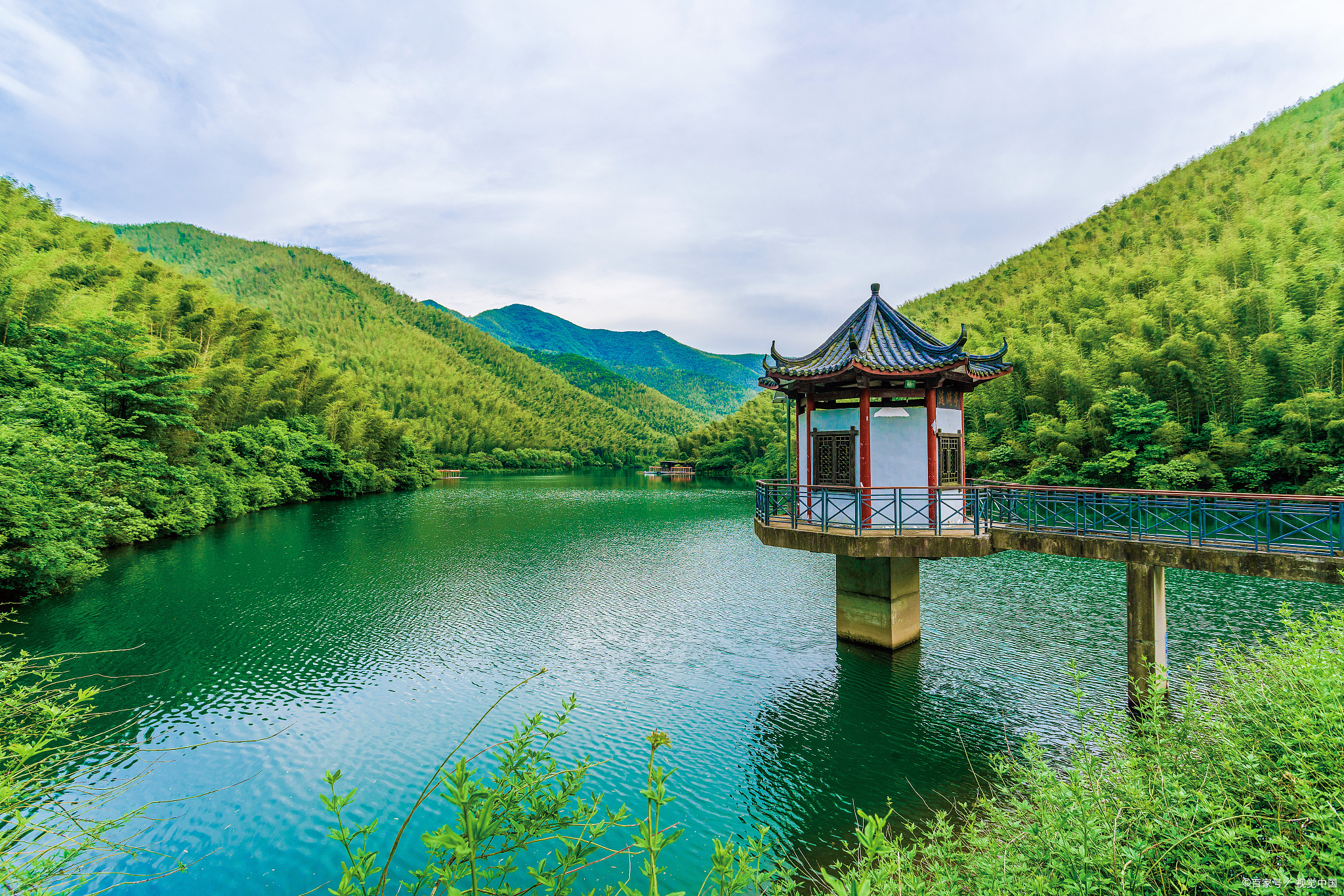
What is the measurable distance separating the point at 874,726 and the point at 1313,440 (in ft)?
82.8

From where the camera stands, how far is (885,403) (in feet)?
39.0

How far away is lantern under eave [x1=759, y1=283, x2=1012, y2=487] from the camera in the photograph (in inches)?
446

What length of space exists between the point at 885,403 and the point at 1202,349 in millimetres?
24741

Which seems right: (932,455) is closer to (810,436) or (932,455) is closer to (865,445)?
(865,445)

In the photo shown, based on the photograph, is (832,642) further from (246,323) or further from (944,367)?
(246,323)

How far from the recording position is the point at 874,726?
10.2m

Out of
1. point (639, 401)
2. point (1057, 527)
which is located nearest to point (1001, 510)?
point (1057, 527)

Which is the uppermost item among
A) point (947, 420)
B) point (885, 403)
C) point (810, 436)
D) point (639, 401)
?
point (639, 401)

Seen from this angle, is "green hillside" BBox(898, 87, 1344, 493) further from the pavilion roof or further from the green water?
the pavilion roof

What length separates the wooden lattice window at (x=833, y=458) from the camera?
11.9m

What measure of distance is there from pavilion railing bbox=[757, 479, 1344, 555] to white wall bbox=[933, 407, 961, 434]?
122 cm

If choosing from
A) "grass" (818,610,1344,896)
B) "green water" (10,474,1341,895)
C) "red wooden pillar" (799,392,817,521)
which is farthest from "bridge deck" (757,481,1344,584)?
"grass" (818,610,1344,896)

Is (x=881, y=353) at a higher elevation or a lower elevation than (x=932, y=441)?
higher

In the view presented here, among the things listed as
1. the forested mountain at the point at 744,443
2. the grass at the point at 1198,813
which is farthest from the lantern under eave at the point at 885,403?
the forested mountain at the point at 744,443
